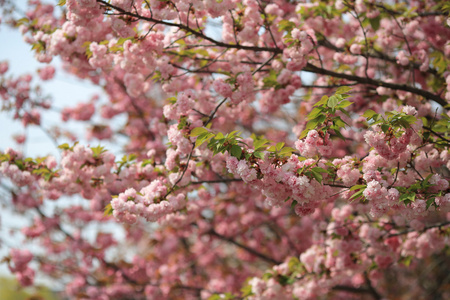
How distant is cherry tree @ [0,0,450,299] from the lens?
2826 mm

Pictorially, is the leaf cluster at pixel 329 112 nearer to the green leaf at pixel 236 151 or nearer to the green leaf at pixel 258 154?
the green leaf at pixel 258 154

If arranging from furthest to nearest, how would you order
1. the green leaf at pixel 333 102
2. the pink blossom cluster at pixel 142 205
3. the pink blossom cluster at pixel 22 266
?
the pink blossom cluster at pixel 22 266
the pink blossom cluster at pixel 142 205
the green leaf at pixel 333 102

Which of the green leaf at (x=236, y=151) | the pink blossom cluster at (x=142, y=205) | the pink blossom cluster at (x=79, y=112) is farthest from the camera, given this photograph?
the pink blossom cluster at (x=79, y=112)

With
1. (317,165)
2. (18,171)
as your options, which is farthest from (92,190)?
(317,165)

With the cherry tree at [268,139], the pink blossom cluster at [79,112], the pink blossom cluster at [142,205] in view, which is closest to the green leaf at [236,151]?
the cherry tree at [268,139]

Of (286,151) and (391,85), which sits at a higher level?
(391,85)

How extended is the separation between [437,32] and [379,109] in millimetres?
1269

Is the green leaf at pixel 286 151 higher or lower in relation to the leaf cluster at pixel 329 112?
lower

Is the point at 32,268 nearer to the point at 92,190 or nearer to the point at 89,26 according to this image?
the point at 92,190

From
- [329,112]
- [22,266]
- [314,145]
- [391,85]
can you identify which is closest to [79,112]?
[22,266]

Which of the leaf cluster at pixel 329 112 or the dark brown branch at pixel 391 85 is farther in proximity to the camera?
the dark brown branch at pixel 391 85

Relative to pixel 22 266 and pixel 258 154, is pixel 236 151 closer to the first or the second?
pixel 258 154

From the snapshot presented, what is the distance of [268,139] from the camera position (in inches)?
174

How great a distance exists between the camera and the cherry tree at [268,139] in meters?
2.83
